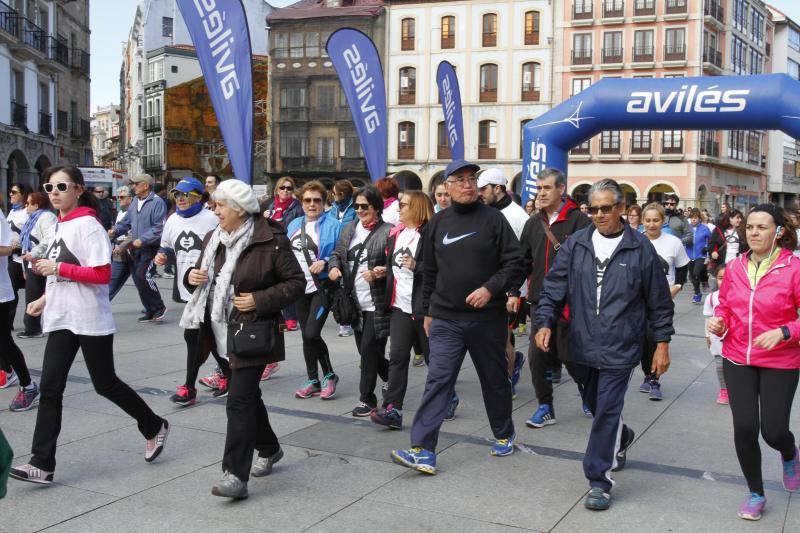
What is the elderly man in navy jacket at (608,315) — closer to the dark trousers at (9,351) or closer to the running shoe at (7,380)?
the dark trousers at (9,351)

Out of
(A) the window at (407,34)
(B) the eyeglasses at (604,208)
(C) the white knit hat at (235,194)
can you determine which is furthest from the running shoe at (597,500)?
(A) the window at (407,34)

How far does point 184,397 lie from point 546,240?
2.96 metres

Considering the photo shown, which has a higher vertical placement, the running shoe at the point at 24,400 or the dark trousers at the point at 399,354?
the dark trousers at the point at 399,354

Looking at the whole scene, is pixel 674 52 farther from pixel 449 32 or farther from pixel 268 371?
pixel 268 371

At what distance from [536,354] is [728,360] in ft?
5.96

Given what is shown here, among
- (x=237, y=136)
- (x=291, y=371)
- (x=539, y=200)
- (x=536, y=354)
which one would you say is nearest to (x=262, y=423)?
(x=536, y=354)

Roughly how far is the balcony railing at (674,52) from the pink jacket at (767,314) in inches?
1734

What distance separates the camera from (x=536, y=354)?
6.05m

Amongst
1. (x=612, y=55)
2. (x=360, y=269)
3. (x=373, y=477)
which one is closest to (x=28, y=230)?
(x=360, y=269)

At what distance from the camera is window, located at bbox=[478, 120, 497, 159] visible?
46781mm

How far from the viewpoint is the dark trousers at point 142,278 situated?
37.1ft

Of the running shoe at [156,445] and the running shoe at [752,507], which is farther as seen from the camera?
the running shoe at [156,445]

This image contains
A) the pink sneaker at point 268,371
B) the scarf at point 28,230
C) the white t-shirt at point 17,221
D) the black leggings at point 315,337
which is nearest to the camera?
the black leggings at point 315,337

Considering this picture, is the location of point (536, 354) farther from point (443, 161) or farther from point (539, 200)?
point (443, 161)
